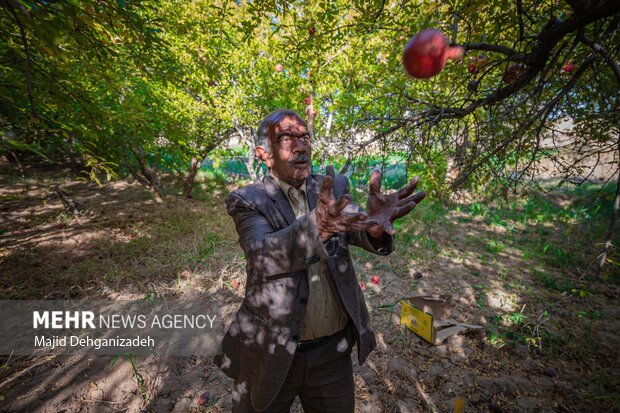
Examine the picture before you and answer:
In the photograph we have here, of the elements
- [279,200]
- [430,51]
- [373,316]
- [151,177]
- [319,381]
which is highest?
[151,177]

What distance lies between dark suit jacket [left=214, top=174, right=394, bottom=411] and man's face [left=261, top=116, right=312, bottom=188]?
0.11 m

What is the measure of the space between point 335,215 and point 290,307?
2.15 ft

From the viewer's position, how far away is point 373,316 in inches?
146

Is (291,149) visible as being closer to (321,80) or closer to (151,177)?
(321,80)

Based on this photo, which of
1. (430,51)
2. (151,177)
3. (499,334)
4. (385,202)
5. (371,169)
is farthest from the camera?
(151,177)

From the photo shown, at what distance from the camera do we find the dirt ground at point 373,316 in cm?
254

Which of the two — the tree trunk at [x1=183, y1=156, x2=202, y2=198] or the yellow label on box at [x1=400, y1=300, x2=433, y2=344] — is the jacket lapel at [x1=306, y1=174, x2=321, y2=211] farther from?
Answer: the tree trunk at [x1=183, y1=156, x2=202, y2=198]

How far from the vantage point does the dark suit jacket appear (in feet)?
4.33

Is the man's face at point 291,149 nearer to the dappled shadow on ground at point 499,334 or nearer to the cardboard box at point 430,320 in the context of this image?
the dappled shadow on ground at point 499,334

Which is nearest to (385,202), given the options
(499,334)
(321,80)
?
(499,334)

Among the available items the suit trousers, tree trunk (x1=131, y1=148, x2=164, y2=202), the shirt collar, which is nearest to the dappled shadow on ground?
the suit trousers

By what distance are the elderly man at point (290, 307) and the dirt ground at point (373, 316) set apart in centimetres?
128

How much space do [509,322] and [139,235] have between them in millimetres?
7289

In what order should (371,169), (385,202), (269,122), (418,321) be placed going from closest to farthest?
(385,202) < (269,122) < (418,321) < (371,169)
